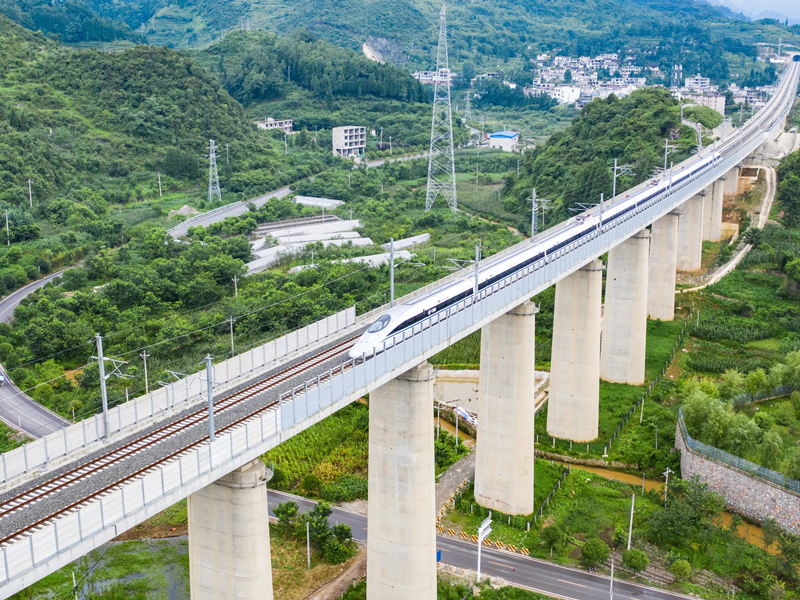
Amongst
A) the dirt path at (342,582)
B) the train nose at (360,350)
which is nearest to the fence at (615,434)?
the dirt path at (342,582)

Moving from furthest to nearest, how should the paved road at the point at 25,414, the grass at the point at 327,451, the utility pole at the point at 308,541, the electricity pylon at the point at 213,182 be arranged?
1. the electricity pylon at the point at 213,182
2. the paved road at the point at 25,414
3. the grass at the point at 327,451
4. the utility pole at the point at 308,541

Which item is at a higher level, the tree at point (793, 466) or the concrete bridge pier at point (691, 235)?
the concrete bridge pier at point (691, 235)

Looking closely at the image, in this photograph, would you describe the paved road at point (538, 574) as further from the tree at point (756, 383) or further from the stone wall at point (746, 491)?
the tree at point (756, 383)

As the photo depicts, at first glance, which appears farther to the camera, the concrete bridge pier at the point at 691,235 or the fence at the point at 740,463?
the concrete bridge pier at the point at 691,235

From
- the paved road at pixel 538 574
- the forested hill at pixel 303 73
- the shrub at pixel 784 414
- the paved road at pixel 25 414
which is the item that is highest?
the forested hill at pixel 303 73

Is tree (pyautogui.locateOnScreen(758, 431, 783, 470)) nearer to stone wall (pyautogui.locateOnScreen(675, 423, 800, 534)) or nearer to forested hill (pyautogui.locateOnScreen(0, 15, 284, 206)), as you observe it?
stone wall (pyautogui.locateOnScreen(675, 423, 800, 534))

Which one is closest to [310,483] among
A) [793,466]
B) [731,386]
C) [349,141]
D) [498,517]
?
[498,517]

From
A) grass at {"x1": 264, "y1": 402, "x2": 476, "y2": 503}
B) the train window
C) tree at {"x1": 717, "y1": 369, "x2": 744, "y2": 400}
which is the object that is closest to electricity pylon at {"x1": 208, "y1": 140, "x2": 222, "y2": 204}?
grass at {"x1": 264, "y1": 402, "x2": 476, "y2": 503}
